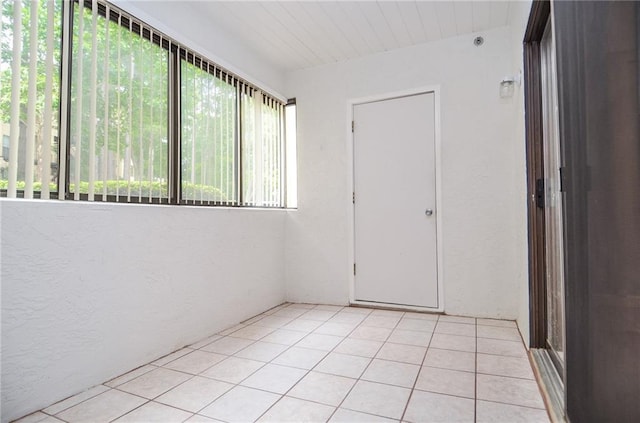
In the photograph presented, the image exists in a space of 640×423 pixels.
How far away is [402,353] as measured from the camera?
2145 mm

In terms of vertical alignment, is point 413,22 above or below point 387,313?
above

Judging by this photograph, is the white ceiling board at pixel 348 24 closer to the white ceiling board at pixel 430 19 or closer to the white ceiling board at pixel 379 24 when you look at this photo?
the white ceiling board at pixel 379 24

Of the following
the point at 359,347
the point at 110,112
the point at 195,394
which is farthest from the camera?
the point at 359,347

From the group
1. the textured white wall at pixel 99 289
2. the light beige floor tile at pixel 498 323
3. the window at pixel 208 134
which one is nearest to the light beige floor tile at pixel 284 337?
the textured white wall at pixel 99 289

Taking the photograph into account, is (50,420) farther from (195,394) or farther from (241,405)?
(241,405)

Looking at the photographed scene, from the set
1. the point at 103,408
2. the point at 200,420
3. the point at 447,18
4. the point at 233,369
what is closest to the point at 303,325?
the point at 233,369

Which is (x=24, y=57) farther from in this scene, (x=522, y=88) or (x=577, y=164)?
(x=522, y=88)

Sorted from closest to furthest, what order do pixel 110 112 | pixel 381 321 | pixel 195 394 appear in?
1. pixel 195 394
2. pixel 110 112
3. pixel 381 321

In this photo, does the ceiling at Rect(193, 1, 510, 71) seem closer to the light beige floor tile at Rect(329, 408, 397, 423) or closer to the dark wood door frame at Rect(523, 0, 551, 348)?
the dark wood door frame at Rect(523, 0, 551, 348)

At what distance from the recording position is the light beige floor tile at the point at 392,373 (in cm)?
177

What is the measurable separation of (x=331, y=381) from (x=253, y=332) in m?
1.00

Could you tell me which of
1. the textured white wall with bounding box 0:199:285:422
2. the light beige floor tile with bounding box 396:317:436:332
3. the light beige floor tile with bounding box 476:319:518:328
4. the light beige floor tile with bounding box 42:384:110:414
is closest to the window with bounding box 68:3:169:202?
the textured white wall with bounding box 0:199:285:422

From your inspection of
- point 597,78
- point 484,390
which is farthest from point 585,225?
point 484,390

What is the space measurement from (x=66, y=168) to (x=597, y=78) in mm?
2239
